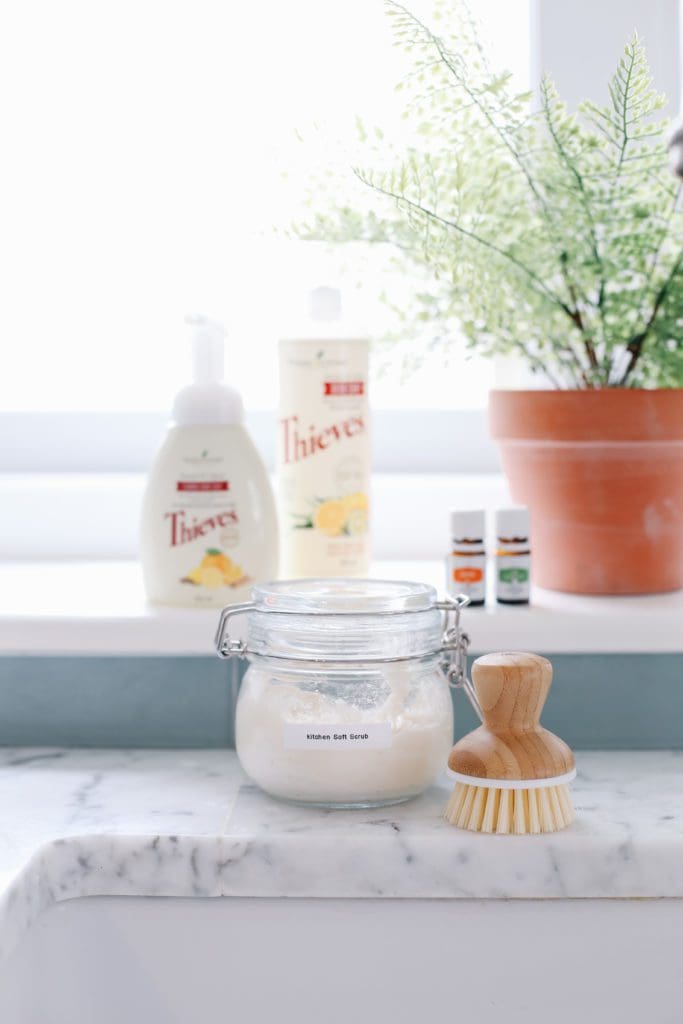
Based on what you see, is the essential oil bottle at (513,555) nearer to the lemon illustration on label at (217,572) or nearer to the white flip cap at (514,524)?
the white flip cap at (514,524)

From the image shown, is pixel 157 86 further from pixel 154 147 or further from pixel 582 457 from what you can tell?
pixel 582 457

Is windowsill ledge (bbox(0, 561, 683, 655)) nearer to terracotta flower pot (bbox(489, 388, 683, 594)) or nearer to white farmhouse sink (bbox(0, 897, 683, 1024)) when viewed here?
terracotta flower pot (bbox(489, 388, 683, 594))

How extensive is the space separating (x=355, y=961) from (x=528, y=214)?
0.53m

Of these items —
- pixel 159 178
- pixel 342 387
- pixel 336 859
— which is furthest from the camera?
pixel 159 178

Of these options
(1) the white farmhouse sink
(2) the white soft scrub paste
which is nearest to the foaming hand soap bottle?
(2) the white soft scrub paste

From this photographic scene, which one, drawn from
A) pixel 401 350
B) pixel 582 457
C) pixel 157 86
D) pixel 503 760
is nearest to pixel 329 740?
pixel 503 760

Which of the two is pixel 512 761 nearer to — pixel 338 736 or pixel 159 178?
pixel 338 736

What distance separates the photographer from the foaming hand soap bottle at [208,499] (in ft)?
2.89

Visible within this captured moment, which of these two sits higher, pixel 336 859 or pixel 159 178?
pixel 159 178

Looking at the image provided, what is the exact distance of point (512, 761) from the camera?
0.71 meters

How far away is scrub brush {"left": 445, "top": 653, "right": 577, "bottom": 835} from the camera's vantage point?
2.34 ft

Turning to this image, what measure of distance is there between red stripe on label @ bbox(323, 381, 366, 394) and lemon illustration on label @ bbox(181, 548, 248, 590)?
151 millimetres

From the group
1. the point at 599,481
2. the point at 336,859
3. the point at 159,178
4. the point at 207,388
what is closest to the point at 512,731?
the point at 336,859

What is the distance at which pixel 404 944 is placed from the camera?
2.39 ft
